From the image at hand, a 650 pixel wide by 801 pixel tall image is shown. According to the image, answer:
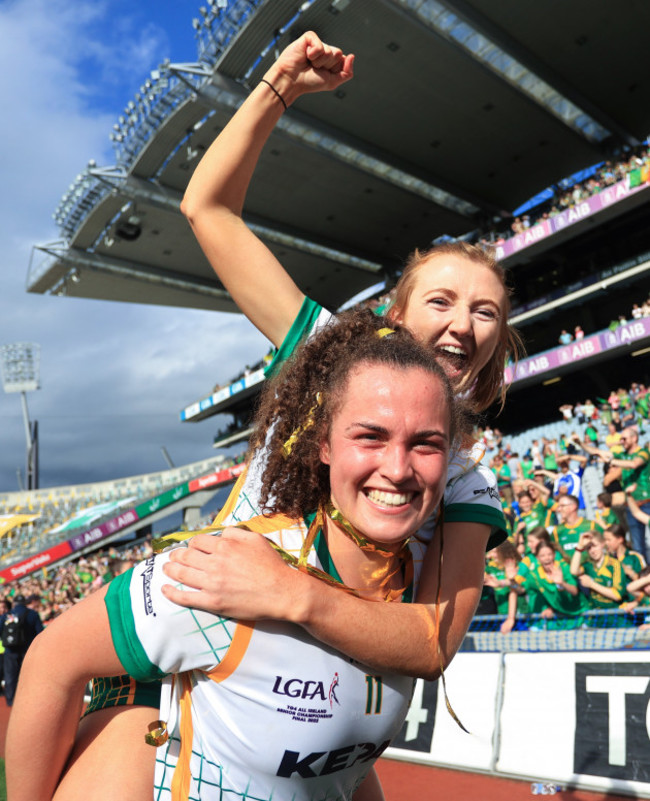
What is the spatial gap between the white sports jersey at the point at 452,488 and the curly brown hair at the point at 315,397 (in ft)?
0.29

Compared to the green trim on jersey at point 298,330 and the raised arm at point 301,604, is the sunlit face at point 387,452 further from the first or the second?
the green trim on jersey at point 298,330

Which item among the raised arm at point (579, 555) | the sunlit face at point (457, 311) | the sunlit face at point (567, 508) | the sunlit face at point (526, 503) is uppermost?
the sunlit face at point (526, 503)

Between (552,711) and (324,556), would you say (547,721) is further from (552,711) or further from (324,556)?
(324,556)

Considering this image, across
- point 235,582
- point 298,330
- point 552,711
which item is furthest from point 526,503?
point 235,582

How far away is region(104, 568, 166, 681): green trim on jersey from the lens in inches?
43.6

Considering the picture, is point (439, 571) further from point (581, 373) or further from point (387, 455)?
point (581, 373)

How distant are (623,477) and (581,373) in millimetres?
18942

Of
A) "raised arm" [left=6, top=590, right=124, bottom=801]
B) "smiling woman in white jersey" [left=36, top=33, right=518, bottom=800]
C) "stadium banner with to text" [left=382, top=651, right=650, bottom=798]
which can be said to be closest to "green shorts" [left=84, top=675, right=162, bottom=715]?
"smiling woman in white jersey" [left=36, top=33, right=518, bottom=800]

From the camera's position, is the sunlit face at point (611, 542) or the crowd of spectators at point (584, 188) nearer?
the sunlit face at point (611, 542)

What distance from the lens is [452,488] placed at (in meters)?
1.47

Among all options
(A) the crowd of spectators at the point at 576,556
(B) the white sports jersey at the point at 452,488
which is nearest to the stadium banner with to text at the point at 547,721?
(A) the crowd of spectators at the point at 576,556

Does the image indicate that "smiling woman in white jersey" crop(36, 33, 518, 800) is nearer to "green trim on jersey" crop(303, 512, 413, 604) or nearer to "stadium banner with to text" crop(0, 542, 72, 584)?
"green trim on jersey" crop(303, 512, 413, 604)

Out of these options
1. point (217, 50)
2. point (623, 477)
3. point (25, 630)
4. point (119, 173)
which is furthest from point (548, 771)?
point (119, 173)

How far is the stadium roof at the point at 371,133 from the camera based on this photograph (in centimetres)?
Result: 2003
